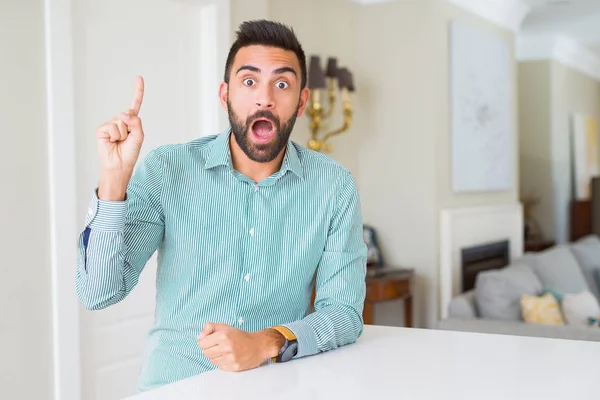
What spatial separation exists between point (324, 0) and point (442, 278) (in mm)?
1865

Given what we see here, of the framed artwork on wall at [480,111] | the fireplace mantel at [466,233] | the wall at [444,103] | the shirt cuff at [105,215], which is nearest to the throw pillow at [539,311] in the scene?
the fireplace mantel at [466,233]

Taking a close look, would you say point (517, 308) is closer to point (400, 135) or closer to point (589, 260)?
point (400, 135)

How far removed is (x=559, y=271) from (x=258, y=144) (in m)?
3.40

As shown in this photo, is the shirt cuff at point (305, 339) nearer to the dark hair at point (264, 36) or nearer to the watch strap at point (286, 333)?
the watch strap at point (286, 333)

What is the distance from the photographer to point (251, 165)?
1.54m

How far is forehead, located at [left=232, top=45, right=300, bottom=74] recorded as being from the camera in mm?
1413

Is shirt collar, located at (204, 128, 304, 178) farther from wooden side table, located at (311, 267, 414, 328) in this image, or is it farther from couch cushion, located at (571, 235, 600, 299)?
couch cushion, located at (571, 235, 600, 299)

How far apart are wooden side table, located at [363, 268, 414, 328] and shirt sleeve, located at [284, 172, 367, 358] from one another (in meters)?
2.20

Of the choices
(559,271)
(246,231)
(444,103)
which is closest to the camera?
(246,231)

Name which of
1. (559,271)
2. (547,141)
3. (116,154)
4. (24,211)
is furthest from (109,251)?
(547,141)

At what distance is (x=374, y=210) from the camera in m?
4.53

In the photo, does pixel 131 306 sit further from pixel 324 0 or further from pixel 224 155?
pixel 324 0

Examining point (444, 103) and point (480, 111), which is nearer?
point (444, 103)

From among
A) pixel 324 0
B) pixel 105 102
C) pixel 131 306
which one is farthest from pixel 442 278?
pixel 105 102
